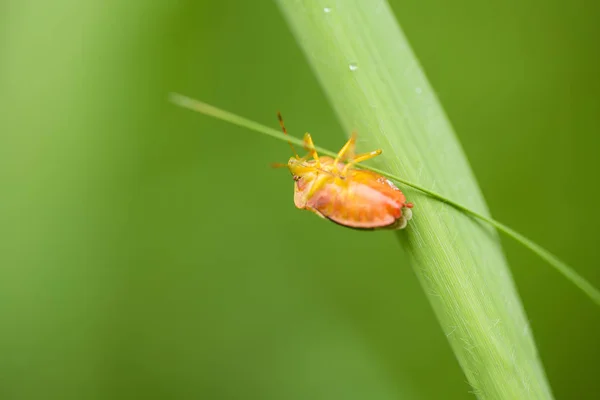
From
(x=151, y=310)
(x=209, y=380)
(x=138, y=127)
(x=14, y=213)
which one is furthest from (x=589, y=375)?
(x=14, y=213)

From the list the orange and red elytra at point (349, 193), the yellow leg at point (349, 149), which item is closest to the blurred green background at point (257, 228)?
the orange and red elytra at point (349, 193)

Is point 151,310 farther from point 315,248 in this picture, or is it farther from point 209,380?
point 315,248

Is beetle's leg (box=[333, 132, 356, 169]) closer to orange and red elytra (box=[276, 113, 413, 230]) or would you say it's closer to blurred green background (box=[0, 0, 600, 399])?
orange and red elytra (box=[276, 113, 413, 230])

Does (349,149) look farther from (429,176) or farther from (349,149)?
(429,176)

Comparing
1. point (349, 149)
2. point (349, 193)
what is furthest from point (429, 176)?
point (349, 193)

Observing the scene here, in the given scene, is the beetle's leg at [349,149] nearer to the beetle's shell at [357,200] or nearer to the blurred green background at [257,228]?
the beetle's shell at [357,200]

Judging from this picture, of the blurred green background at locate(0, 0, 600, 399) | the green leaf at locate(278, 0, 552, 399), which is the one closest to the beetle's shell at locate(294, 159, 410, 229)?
the green leaf at locate(278, 0, 552, 399)

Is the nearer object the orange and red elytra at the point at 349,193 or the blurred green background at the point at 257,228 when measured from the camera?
the orange and red elytra at the point at 349,193
